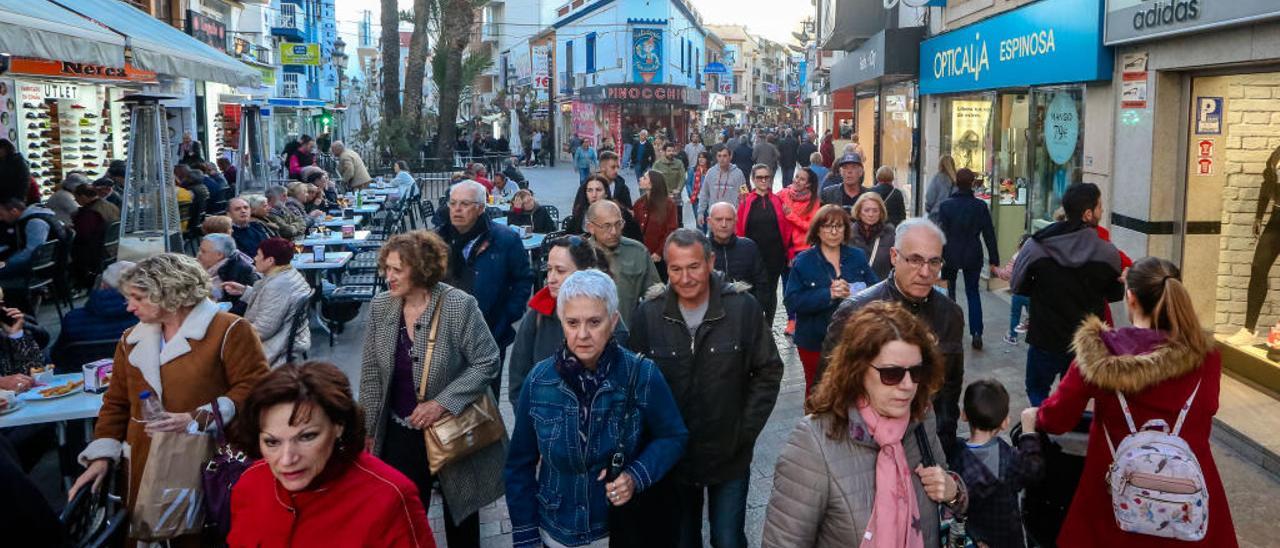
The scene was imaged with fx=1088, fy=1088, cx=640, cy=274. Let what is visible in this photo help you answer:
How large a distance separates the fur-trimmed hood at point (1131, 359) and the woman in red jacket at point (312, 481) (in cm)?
230

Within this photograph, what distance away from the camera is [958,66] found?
1452 cm

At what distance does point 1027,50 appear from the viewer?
11664 mm

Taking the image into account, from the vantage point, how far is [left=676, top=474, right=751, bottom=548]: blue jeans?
4.41 meters

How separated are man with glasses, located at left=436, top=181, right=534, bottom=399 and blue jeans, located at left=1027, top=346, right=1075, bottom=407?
3.06 meters

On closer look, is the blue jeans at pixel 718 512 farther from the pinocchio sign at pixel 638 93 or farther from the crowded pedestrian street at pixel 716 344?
the pinocchio sign at pixel 638 93

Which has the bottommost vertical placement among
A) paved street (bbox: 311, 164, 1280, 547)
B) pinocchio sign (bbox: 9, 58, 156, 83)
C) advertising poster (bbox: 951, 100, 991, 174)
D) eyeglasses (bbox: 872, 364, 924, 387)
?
paved street (bbox: 311, 164, 1280, 547)

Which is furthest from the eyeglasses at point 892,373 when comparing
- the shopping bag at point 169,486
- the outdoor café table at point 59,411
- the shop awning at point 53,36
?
the shop awning at point 53,36

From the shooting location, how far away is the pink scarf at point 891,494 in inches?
110

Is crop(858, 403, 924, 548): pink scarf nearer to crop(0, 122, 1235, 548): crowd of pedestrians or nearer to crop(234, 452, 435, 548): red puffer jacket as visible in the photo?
crop(0, 122, 1235, 548): crowd of pedestrians

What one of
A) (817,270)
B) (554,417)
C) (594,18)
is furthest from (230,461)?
(594,18)

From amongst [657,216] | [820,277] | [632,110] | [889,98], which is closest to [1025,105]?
[657,216]

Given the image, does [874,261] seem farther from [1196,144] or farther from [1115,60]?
[1115,60]

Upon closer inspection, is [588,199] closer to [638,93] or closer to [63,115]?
[63,115]

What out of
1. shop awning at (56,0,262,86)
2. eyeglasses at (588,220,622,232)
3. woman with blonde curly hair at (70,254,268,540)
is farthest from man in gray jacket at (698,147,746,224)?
woman with blonde curly hair at (70,254,268,540)
